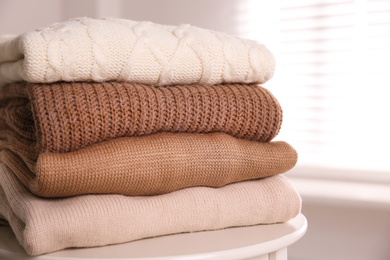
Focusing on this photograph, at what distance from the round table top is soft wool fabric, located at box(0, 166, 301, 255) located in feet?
0.03

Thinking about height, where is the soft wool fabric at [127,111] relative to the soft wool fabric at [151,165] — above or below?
above

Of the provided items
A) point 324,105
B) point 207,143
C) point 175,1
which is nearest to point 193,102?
point 207,143

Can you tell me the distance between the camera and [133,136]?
0.76m

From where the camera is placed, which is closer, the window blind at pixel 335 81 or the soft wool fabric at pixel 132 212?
the soft wool fabric at pixel 132 212

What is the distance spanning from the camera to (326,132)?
4.36ft

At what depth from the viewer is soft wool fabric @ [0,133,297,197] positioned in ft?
2.26

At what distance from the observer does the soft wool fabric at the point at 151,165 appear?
2.26ft

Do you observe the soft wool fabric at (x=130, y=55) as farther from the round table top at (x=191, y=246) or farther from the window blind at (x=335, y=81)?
the window blind at (x=335, y=81)

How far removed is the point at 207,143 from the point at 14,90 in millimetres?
271

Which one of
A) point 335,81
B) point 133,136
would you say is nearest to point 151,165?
point 133,136

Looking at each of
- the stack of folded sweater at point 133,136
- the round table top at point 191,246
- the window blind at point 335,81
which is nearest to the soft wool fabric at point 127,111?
the stack of folded sweater at point 133,136

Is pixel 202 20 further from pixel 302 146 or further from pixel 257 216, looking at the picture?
pixel 257 216

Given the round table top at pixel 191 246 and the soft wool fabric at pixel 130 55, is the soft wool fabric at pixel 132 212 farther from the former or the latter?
the soft wool fabric at pixel 130 55

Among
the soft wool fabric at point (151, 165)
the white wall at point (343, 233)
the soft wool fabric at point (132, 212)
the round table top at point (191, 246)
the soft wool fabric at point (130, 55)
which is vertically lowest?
the white wall at point (343, 233)
